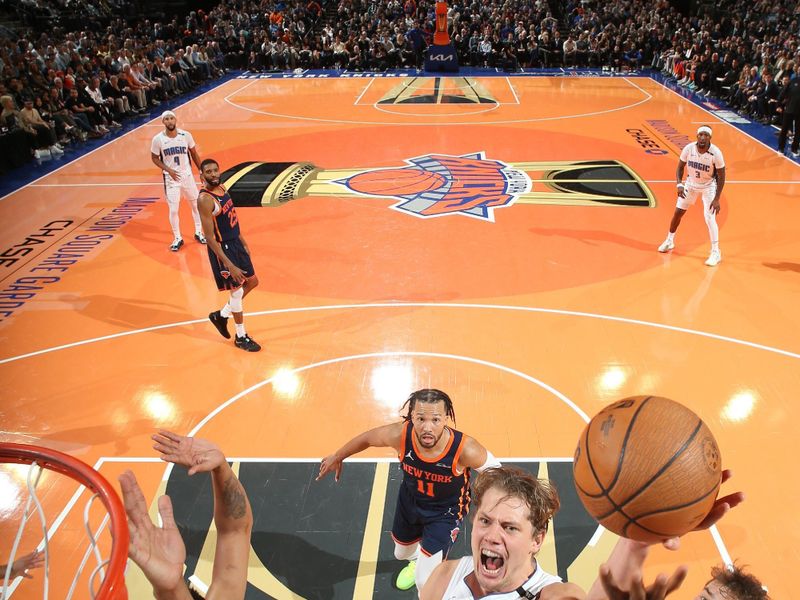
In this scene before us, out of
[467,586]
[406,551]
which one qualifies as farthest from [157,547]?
[406,551]

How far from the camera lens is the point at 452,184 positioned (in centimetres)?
1230

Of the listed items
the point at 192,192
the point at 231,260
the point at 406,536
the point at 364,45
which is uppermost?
the point at 231,260

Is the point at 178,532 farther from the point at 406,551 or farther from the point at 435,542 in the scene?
the point at 406,551

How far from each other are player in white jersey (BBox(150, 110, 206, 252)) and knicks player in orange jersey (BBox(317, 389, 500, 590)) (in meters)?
6.10

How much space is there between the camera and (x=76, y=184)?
42.6ft

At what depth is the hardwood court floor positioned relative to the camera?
5.05m

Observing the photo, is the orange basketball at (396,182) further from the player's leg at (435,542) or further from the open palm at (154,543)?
the open palm at (154,543)

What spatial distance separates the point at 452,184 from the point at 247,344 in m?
6.19

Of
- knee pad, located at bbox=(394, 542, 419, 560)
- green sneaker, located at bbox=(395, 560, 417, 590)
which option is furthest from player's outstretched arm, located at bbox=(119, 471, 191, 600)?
green sneaker, located at bbox=(395, 560, 417, 590)

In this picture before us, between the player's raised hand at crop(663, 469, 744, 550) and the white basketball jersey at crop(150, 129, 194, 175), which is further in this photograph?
the white basketball jersey at crop(150, 129, 194, 175)

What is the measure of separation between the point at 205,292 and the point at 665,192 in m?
7.94

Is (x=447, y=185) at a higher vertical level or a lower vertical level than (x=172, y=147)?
lower

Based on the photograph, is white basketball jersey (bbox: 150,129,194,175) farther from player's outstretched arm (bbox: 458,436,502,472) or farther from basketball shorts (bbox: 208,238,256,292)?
player's outstretched arm (bbox: 458,436,502,472)

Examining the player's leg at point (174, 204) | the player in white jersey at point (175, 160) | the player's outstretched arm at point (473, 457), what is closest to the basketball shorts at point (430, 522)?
the player's outstretched arm at point (473, 457)
